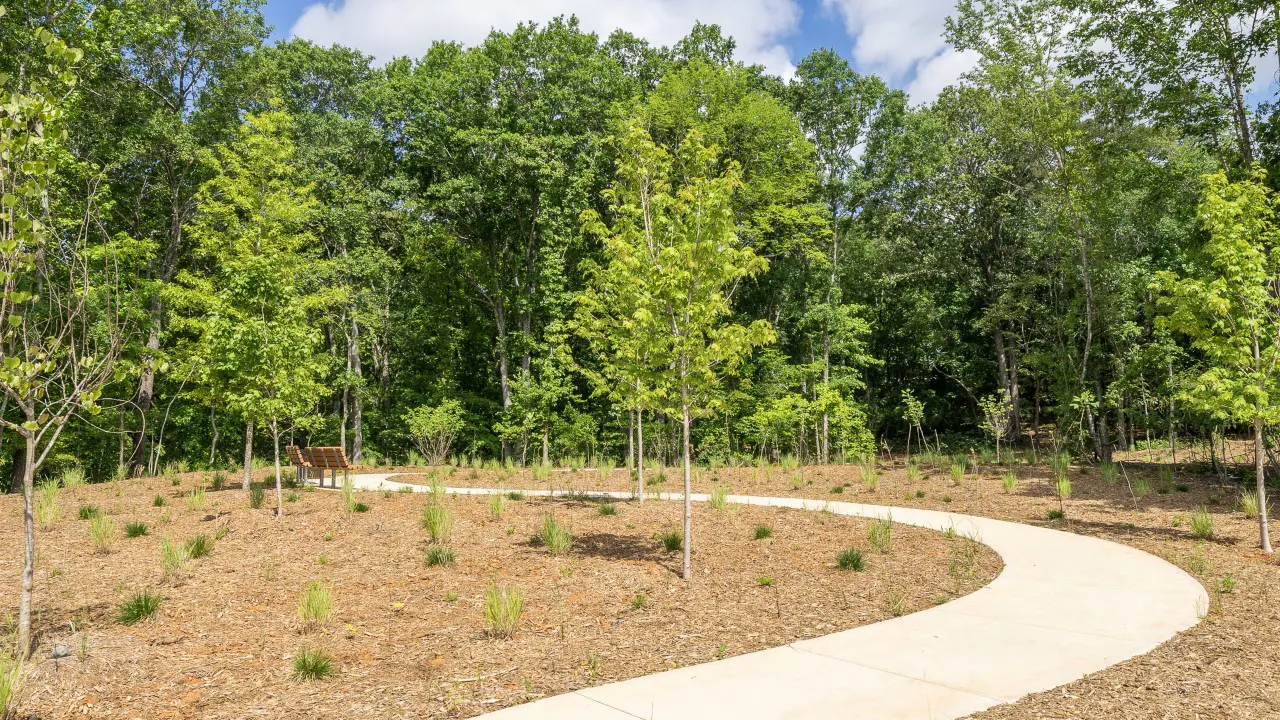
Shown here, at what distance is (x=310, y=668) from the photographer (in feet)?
14.3

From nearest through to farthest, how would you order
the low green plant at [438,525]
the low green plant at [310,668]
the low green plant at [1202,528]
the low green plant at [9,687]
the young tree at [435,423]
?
the low green plant at [9,687]
the low green plant at [310,668]
the low green plant at [438,525]
the low green plant at [1202,528]
the young tree at [435,423]

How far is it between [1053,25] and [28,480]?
70.1 ft

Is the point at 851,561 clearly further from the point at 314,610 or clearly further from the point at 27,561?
the point at 27,561

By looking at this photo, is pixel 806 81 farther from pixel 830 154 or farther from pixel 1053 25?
pixel 1053 25

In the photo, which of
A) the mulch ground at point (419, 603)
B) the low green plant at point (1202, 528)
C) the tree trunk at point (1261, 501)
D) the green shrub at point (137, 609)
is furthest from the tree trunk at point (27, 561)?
the low green plant at point (1202, 528)

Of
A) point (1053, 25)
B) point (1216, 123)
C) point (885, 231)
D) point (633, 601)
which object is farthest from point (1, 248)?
point (885, 231)

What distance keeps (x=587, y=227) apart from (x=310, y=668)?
10075mm

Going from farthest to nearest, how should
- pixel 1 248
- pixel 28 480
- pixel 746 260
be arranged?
pixel 746 260 < pixel 28 480 < pixel 1 248

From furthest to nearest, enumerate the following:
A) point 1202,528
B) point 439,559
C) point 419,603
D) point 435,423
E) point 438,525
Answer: point 435,423, point 1202,528, point 438,525, point 439,559, point 419,603

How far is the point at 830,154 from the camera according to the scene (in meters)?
27.4

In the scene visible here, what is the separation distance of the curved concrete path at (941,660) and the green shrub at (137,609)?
139 inches

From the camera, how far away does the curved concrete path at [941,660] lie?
145 inches

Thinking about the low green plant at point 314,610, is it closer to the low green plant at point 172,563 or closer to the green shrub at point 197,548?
the low green plant at point 172,563

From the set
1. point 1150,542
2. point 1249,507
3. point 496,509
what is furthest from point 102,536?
point 1249,507
